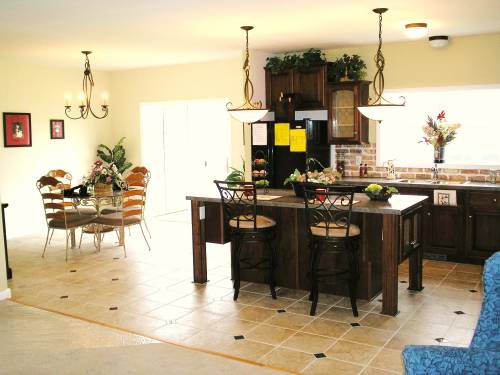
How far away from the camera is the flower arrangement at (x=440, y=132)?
273 inches

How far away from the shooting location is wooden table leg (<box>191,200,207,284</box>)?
5.71 meters

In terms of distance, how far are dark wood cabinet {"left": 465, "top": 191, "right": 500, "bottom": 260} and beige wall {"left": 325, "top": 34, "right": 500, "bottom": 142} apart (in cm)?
143

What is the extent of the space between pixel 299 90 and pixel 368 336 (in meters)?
4.03

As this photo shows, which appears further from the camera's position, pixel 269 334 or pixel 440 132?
pixel 440 132

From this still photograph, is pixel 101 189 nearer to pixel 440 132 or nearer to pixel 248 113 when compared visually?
pixel 248 113

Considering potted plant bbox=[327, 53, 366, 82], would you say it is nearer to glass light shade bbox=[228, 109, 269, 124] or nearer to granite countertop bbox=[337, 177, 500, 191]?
granite countertop bbox=[337, 177, 500, 191]

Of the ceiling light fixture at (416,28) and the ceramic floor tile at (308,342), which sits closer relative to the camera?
the ceramic floor tile at (308,342)

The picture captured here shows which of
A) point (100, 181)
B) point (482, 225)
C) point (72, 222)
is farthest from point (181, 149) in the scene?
point (482, 225)

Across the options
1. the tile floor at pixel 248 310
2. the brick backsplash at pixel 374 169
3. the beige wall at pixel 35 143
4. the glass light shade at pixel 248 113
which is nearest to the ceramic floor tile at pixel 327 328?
the tile floor at pixel 248 310

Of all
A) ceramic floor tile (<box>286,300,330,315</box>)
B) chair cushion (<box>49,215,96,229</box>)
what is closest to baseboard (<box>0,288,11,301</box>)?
chair cushion (<box>49,215,96,229</box>)

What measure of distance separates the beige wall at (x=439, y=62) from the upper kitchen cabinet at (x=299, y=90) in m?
0.57

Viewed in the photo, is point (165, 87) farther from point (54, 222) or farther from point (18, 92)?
point (54, 222)

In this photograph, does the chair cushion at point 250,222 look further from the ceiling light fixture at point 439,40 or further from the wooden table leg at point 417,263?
the ceiling light fixture at point 439,40

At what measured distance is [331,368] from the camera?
3779mm
